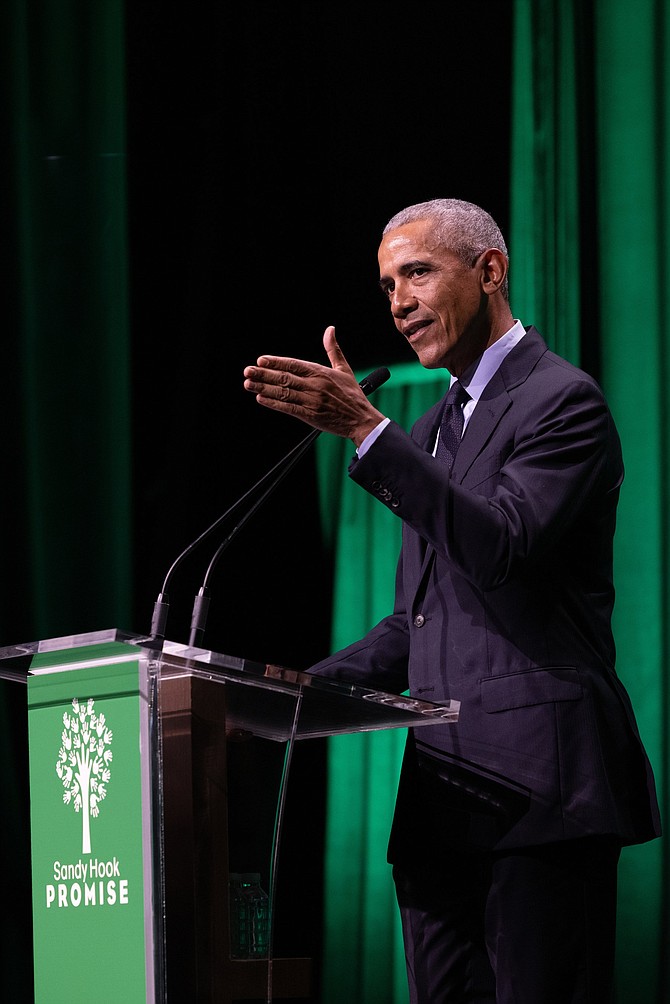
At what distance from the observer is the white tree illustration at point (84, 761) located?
141 cm

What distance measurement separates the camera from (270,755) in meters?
1.52

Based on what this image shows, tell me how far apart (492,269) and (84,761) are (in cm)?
101

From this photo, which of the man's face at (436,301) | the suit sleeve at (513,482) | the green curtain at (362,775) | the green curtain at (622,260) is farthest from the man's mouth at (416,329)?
the green curtain at (362,775)

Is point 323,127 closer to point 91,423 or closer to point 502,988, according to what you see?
point 91,423

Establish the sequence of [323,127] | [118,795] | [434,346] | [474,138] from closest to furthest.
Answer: [118,795] → [434,346] → [474,138] → [323,127]

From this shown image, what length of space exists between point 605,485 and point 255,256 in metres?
2.10

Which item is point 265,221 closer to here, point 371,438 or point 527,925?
point 371,438

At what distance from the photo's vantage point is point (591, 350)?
3.16 metres

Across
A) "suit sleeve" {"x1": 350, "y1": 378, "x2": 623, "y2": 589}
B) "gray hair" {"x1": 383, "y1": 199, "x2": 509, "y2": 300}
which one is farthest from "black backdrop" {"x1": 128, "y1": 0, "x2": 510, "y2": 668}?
→ "suit sleeve" {"x1": 350, "y1": 378, "x2": 623, "y2": 589}

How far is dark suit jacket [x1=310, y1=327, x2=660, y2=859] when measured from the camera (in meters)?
1.61

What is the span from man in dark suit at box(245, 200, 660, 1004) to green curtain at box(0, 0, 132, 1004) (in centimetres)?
187

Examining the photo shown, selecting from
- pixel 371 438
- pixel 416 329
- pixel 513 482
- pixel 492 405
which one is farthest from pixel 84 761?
pixel 416 329

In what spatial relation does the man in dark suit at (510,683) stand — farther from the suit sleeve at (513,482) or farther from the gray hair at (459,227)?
the gray hair at (459,227)

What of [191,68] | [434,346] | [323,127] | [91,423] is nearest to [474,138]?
[323,127]
